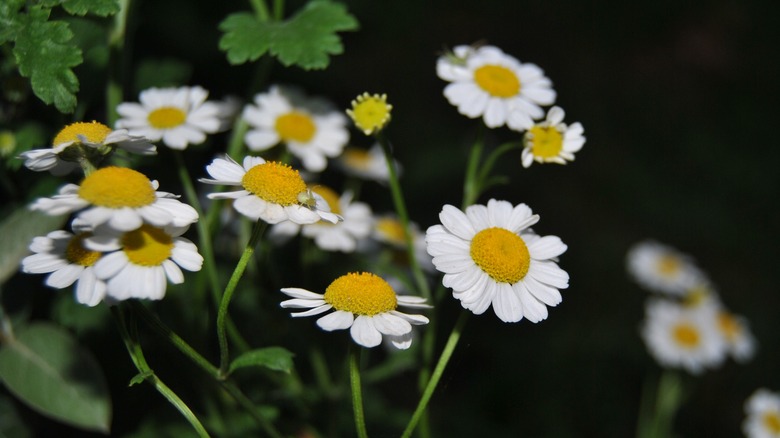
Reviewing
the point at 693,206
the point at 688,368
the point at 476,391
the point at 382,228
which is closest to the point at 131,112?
the point at 382,228

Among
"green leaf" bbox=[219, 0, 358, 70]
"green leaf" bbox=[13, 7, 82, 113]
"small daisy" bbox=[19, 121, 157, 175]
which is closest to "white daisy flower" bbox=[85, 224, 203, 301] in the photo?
"small daisy" bbox=[19, 121, 157, 175]

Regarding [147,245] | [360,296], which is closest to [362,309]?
[360,296]

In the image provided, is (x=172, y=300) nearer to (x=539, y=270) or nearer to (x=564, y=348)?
(x=539, y=270)

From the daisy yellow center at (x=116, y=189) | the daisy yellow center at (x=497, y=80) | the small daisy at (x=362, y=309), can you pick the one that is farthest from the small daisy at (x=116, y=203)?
the daisy yellow center at (x=497, y=80)

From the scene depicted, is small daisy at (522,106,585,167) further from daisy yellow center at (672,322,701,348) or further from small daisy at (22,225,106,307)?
daisy yellow center at (672,322,701,348)

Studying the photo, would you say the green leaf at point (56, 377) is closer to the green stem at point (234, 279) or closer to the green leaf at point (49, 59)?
the green stem at point (234, 279)

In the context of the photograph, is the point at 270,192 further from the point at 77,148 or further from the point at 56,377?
the point at 56,377
